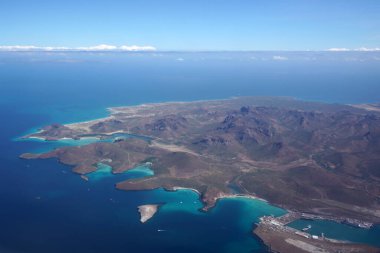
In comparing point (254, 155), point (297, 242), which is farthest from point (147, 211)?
point (254, 155)

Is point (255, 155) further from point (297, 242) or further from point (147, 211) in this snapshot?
point (297, 242)

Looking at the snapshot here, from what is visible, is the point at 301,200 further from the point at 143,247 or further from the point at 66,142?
the point at 66,142

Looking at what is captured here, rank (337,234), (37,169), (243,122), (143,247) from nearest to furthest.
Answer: (143,247) → (337,234) → (37,169) → (243,122)

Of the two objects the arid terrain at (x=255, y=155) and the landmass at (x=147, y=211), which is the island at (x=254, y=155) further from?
the landmass at (x=147, y=211)

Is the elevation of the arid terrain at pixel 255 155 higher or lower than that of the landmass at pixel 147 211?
higher

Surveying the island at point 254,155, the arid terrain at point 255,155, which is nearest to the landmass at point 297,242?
the island at point 254,155

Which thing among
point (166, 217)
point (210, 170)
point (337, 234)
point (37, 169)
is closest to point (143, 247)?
point (166, 217)
